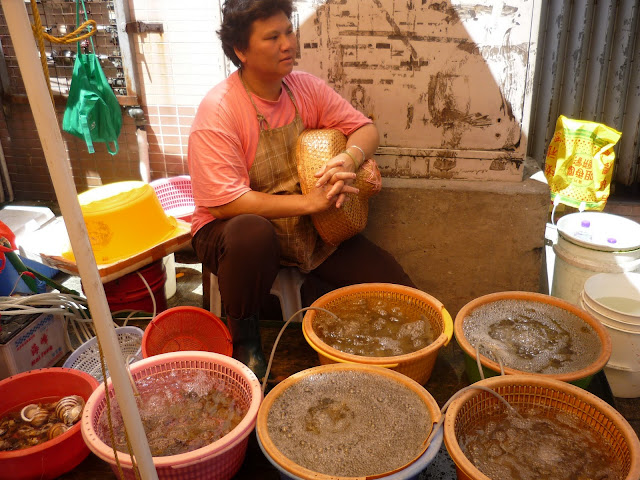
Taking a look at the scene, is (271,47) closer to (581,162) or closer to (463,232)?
(463,232)

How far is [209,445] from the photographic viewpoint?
1777mm

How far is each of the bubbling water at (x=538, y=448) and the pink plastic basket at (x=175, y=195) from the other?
2835 mm

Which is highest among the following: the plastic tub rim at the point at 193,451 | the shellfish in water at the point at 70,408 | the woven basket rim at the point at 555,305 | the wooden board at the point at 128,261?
the wooden board at the point at 128,261

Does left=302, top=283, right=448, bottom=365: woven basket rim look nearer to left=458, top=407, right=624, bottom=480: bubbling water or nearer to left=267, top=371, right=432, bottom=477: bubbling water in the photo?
left=267, top=371, right=432, bottom=477: bubbling water

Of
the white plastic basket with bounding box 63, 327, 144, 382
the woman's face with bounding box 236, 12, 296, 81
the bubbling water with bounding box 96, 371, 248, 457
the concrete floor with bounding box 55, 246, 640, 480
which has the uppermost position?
the woman's face with bounding box 236, 12, 296, 81

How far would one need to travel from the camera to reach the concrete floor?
2.07 meters

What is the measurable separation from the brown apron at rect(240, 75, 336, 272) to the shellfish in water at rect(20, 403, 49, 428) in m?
1.25

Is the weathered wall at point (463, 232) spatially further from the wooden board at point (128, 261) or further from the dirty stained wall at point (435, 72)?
the wooden board at point (128, 261)

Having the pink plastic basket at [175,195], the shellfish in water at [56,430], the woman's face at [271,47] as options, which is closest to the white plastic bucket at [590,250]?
the woman's face at [271,47]

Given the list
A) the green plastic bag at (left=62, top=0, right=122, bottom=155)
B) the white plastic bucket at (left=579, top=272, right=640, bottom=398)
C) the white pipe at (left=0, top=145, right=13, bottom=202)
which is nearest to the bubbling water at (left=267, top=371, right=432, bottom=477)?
the white plastic bucket at (left=579, top=272, right=640, bottom=398)

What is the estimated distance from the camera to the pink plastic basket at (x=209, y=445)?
1.74 m

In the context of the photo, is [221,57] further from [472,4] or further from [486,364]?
[486,364]

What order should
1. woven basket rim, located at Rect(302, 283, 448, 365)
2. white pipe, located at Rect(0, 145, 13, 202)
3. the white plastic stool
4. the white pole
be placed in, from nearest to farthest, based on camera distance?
the white pole < woven basket rim, located at Rect(302, 283, 448, 365) < the white plastic stool < white pipe, located at Rect(0, 145, 13, 202)

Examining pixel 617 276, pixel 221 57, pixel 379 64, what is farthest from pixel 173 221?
pixel 617 276
